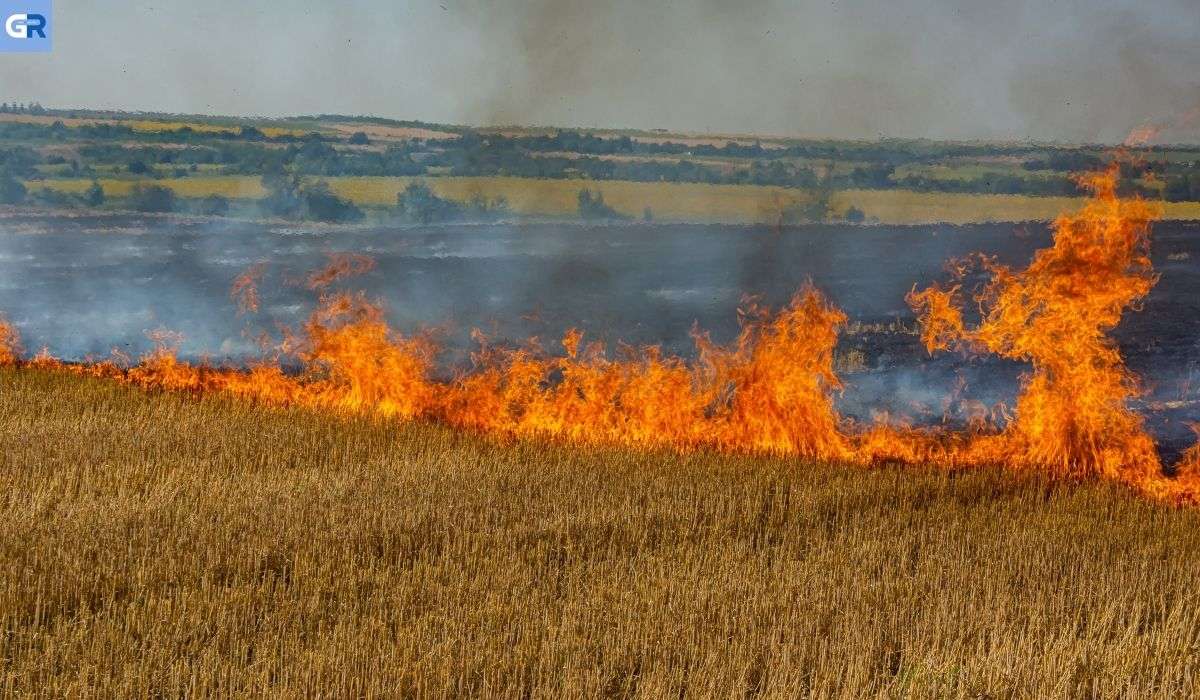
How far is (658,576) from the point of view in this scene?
988 cm

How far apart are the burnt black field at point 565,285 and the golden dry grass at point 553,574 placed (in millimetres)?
5231

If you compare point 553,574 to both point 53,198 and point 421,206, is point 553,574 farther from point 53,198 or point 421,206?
point 53,198

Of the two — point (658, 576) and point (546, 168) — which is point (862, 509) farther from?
point (546, 168)

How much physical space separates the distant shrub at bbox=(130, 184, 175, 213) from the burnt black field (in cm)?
450

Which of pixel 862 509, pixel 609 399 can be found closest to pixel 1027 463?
pixel 862 509

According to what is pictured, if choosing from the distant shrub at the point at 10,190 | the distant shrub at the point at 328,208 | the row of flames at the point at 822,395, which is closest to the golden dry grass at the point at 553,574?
the row of flames at the point at 822,395

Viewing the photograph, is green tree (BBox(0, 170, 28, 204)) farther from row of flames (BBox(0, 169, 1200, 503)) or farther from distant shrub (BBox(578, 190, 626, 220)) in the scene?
row of flames (BBox(0, 169, 1200, 503))

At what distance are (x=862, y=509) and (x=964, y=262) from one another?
28.7 m

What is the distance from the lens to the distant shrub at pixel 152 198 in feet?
182

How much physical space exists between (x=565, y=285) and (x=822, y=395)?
67.7ft

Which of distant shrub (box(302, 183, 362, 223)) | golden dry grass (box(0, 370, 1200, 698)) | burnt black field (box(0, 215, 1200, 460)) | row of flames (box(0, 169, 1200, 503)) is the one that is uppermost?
distant shrub (box(302, 183, 362, 223))

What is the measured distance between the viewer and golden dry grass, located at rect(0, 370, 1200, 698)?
7824 millimetres

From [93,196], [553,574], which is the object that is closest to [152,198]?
[93,196]

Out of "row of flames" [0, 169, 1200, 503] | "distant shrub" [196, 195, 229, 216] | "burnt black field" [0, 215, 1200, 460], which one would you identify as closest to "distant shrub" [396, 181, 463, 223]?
"burnt black field" [0, 215, 1200, 460]
